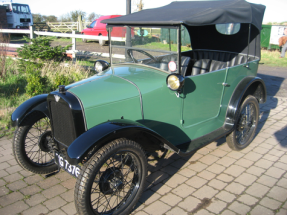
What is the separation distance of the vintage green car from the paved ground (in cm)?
24

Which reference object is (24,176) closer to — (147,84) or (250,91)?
(147,84)

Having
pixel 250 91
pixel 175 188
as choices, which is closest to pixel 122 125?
pixel 175 188

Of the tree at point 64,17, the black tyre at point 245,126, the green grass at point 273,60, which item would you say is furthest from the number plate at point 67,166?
the tree at point 64,17

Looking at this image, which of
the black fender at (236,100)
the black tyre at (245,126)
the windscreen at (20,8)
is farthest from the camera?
the windscreen at (20,8)

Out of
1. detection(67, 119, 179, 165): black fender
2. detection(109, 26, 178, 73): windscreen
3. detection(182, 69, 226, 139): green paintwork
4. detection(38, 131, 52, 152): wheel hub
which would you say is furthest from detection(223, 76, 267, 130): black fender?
detection(38, 131, 52, 152): wheel hub

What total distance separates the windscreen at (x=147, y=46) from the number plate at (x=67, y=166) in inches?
60.6

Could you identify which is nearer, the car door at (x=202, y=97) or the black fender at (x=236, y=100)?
the car door at (x=202, y=97)

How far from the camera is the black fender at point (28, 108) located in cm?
298

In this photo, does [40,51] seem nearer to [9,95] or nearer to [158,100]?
[9,95]

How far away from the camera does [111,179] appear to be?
2.57 meters

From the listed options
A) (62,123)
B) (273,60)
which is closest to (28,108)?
(62,123)

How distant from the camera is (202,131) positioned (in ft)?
11.5

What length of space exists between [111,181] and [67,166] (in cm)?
47

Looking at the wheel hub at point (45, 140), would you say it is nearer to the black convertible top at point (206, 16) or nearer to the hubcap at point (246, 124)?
the black convertible top at point (206, 16)
